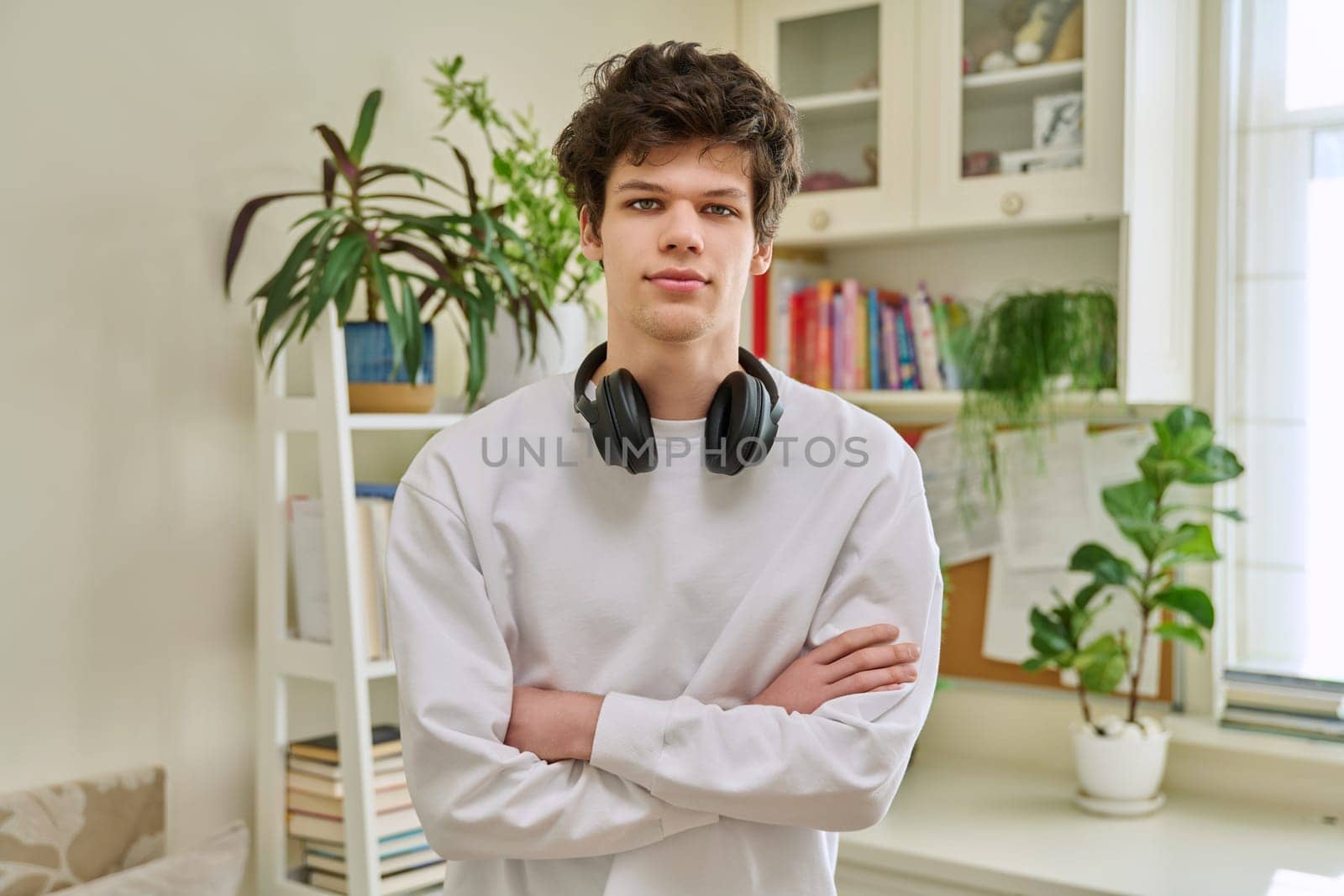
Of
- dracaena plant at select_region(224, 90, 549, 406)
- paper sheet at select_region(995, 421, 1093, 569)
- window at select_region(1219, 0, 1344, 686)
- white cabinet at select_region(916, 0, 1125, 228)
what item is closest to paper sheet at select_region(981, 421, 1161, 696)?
paper sheet at select_region(995, 421, 1093, 569)

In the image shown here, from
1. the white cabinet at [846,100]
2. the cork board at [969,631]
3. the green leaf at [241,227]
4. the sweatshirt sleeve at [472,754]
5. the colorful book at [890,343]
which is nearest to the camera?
the sweatshirt sleeve at [472,754]

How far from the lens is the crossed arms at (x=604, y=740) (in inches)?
41.6

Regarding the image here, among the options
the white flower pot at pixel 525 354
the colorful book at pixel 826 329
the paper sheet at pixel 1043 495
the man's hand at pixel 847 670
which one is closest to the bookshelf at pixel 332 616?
the white flower pot at pixel 525 354

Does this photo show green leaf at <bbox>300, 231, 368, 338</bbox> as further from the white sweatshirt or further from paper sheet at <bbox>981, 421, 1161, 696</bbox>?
paper sheet at <bbox>981, 421, 1161, 696</bbox>

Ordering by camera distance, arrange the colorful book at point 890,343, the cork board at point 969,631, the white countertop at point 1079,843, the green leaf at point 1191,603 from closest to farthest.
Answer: the white countertop at point 1079,843, the green leaf at point 1191,603, the colorful book at point 890,343, the cork board at point 969,631

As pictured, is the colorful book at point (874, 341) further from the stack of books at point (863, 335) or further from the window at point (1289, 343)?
the window at point (1289, 343)

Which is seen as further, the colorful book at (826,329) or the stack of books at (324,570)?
the colorful book at (826,329)

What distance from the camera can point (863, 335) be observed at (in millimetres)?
2664

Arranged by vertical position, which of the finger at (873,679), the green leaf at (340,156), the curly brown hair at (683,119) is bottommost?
the finger at (873,679)

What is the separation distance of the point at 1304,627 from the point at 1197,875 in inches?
28.3

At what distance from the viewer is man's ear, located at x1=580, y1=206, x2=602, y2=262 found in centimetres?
121

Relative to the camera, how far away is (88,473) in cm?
172

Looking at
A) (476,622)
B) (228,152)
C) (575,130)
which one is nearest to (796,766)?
(476,622)

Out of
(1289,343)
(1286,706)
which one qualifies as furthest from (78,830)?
(1289,343)
